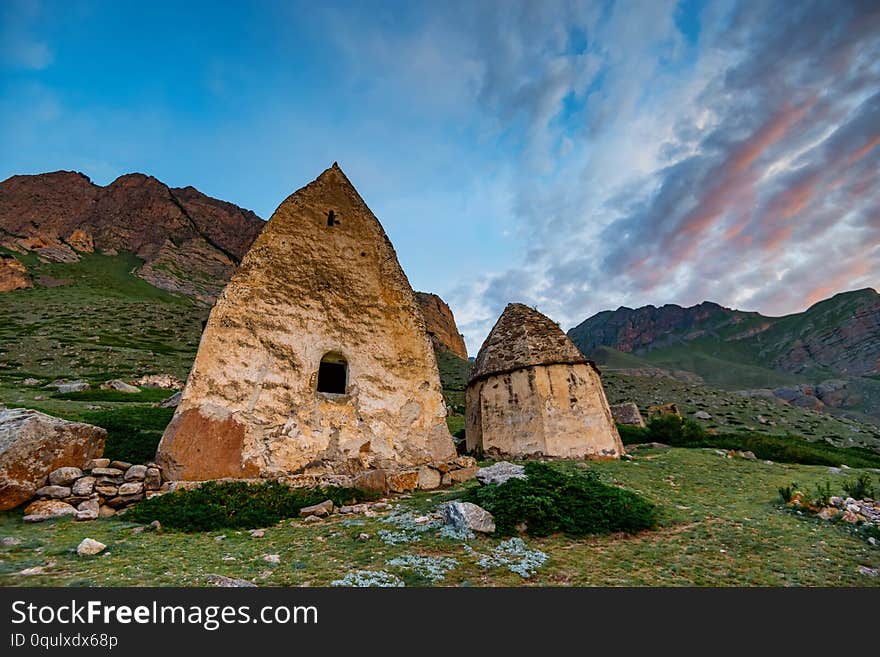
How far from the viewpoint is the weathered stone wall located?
15.1m

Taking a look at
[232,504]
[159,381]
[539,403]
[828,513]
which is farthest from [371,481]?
[159,381]

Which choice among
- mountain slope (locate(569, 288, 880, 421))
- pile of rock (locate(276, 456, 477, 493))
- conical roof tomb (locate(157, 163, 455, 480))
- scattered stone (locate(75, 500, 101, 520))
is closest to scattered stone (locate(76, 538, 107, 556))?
scattered stone (locate(75, 500, 101, 520))

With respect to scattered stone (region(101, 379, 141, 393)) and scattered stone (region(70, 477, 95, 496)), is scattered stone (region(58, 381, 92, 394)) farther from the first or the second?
scattered stone (region(70, 477, 95, 496))

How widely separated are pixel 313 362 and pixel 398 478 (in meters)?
3.56

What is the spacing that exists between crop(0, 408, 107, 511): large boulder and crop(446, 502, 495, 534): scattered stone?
7.08 m

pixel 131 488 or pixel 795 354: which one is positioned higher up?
pixel 795 354

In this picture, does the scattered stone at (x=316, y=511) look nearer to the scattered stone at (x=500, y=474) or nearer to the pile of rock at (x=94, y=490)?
the pile of rock at (x=94, y=490)

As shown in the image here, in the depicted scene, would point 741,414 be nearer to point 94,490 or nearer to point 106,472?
point 106,472

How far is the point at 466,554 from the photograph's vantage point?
4988 mm

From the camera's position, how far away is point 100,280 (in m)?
91.7

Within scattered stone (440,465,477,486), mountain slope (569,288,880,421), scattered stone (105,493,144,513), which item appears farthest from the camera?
mountain slope (569,288,880,421)

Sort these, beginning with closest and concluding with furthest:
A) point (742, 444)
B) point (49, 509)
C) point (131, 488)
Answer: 1. point (49, 509)
2. point (131, 488)
3. point (742, 444)
